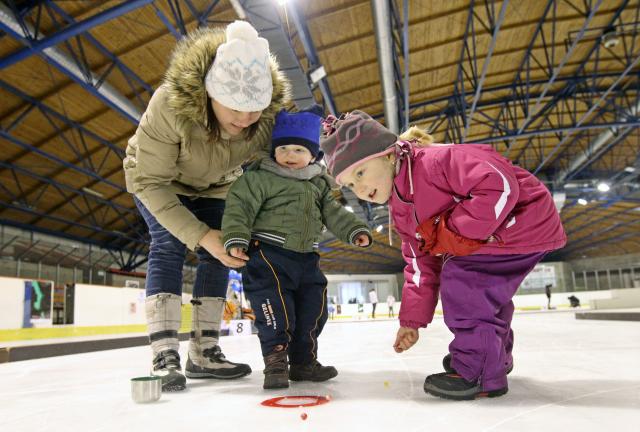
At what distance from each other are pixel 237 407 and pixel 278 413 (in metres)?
0.13

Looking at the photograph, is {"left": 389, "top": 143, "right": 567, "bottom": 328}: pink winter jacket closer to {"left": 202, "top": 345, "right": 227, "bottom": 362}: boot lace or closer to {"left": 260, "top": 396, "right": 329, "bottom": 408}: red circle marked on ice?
{"left": 260, "top": 396, "right": 329, "bottom": 408}: red circle marked on ice

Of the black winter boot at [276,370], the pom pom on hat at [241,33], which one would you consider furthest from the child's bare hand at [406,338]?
the pom pom on hat at [241,33]

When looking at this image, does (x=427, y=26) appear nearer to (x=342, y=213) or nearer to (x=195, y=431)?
(x=342, y=213)

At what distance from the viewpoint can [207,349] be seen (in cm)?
155

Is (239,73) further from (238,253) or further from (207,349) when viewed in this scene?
(207,349)

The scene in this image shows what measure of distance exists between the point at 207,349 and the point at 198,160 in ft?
2.15

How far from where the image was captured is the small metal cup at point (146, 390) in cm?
109

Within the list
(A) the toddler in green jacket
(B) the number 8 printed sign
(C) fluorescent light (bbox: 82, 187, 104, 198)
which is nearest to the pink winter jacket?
(A) the toddler in green jacket

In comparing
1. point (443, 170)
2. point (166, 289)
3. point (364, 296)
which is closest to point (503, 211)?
point (443, 170)

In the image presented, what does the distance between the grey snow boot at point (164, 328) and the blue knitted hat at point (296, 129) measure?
0.62 m

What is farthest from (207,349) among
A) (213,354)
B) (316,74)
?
(316,74)

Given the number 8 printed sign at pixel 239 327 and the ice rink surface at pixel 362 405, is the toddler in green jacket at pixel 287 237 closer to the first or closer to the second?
the ice rink surface at pixel 362 405

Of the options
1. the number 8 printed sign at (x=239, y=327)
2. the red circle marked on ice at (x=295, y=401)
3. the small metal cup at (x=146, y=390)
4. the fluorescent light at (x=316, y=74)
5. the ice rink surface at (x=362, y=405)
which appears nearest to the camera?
the ice rink surface at (x=362, y=405)

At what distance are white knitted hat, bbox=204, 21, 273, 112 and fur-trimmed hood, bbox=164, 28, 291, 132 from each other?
0.03 m
